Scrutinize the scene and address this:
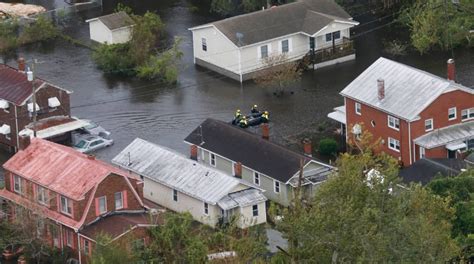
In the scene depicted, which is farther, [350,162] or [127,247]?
[127,247]

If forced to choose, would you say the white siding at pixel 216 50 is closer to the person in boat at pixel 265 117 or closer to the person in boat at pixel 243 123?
the person in boat at pixel 265 117

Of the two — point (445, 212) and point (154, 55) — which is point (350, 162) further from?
point (154, 55)

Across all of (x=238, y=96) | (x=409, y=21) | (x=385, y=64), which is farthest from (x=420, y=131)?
(x=409, y=21)

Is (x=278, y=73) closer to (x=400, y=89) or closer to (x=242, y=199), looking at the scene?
(x=400, y=89)

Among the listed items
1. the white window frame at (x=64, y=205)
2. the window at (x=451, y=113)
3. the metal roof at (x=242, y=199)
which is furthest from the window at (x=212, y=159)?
the window at (x=451, y=113)

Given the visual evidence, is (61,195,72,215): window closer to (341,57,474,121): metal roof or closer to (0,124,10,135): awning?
(0,124,10,135): awning

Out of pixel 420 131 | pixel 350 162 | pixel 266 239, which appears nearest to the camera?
pixel 350 162

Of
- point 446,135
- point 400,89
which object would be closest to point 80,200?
point 400,89
